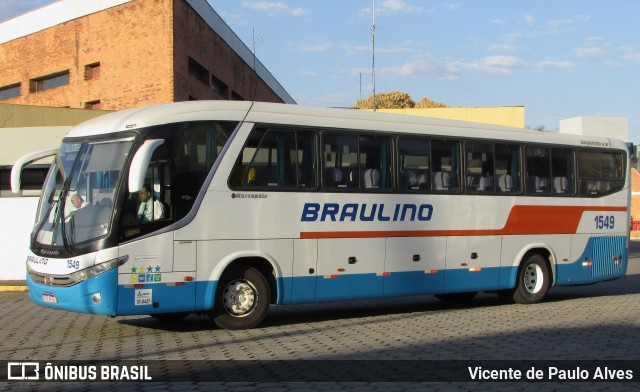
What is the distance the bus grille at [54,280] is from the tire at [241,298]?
2111 millimetres

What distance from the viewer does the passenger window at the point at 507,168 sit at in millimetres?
15742

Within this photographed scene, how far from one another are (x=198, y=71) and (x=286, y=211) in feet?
71.9

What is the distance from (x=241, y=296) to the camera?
12.2 meters

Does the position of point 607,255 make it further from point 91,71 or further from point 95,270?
point 91,71

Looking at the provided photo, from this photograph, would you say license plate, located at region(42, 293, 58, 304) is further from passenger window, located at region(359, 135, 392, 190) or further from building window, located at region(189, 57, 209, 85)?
building window, located at region(189, 57, 209, 85)

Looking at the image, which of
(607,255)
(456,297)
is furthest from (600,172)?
(456,297)

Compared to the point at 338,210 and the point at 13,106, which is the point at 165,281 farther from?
the point at 13,106

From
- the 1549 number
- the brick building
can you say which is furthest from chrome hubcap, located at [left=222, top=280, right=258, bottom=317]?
the brick building

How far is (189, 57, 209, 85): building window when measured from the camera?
31938 mm

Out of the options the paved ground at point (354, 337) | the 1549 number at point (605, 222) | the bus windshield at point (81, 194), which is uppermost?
the bus windshield at point (81, 194)

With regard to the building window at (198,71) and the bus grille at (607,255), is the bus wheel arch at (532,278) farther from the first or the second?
the building window at (198,71)

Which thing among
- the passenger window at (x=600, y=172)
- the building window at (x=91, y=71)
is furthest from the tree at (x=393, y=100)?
the passenger window at (x=600, y=172)

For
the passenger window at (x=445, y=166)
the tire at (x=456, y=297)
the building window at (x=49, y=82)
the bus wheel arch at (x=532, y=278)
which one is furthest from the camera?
the building window at (x=49, y=82)

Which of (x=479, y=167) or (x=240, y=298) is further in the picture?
(x=479, y=167)
